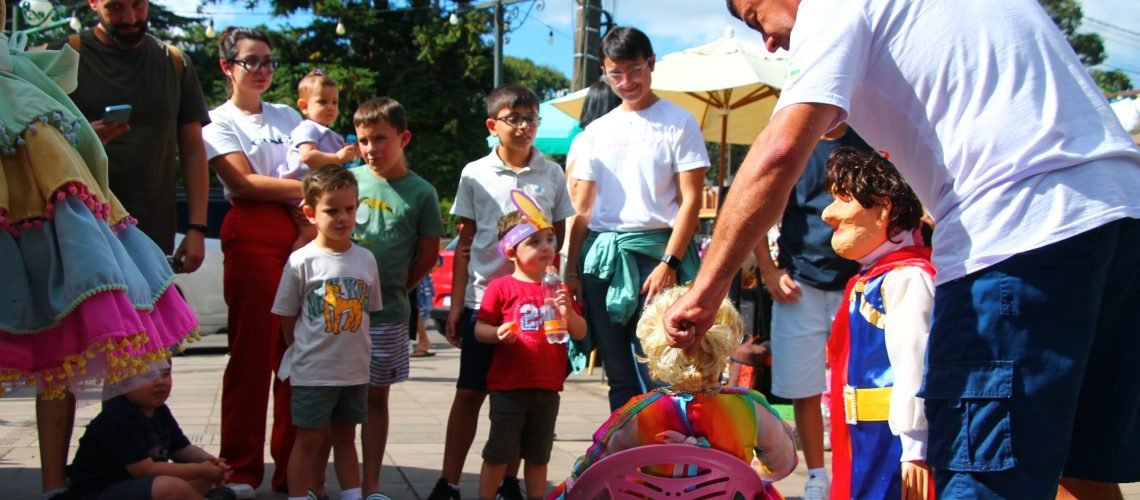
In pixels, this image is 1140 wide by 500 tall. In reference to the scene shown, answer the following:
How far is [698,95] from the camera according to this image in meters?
10.2

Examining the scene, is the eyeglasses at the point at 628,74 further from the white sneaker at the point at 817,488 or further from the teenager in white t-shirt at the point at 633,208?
the white sneaker at the point at 817,488

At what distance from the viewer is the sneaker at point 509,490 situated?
4484 millimetres

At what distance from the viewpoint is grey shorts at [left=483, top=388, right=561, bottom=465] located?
13.9 feet

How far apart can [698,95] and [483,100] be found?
2647 centimetres

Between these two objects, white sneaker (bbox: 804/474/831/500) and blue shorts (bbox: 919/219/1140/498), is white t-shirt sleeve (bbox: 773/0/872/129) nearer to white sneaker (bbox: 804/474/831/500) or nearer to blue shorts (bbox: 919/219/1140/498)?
blue shorts (bbox: 919/219/1140/498)

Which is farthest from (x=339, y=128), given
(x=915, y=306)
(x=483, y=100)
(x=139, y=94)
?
(x=915, y=306)

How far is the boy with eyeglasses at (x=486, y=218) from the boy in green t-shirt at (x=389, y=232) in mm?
171

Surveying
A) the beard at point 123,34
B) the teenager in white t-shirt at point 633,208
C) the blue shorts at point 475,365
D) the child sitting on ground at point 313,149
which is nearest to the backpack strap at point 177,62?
the beard at point 123,34

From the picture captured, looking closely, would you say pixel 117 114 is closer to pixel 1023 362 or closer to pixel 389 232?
pixel 389 232

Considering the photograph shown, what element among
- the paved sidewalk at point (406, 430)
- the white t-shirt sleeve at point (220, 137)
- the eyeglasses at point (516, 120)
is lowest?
the paved sidewalk at point (406, 430)

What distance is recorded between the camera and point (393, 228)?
4605mm

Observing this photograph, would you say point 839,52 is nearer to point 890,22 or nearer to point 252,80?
point 890,22

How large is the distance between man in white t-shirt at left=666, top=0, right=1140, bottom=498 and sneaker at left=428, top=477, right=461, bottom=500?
2.33 metres

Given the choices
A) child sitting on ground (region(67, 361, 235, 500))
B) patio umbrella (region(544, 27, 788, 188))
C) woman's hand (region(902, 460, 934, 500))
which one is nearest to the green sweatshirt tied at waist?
child sitting on ground (region(67, 361, 235, 500))
